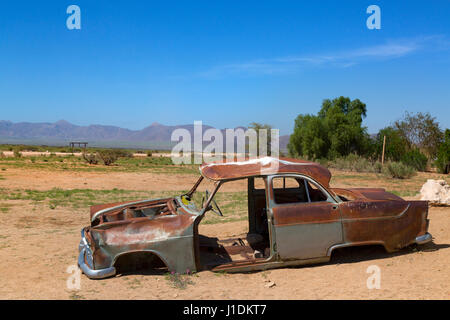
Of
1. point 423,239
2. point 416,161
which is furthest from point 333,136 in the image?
point 423,239

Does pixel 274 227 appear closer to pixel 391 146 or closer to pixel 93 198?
pixel 93 198

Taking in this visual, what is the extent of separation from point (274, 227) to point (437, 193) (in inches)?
242

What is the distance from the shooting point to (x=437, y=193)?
9680mm

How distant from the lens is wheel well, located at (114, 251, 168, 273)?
564 centimetres

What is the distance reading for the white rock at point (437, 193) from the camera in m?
9.62

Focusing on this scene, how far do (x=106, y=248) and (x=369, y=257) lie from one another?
12.6 feet

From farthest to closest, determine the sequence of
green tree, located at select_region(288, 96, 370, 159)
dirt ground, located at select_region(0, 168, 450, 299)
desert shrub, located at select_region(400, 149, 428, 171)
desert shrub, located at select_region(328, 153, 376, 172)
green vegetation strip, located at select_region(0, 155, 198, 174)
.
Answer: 1. green tree, located at select_region(288, 96, 370, 159)
2. desert shrub, located at select_region(400, 149, 428, 171)
3. desert shrub, located at select_region(328, 153, 376, 172)
4. green vegetation strip, located at select_region(0, 155, 198, 174)
5. dirt ground, located at select_region(0, 168, 450, 299)

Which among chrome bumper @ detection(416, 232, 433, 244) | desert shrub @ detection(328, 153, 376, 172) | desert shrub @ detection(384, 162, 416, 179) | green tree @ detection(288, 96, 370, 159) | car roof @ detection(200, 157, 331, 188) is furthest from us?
green tree @ detection(288, 96, 370, 159)

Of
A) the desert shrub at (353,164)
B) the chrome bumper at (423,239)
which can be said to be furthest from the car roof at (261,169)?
→ the desert shrub at (353,164)

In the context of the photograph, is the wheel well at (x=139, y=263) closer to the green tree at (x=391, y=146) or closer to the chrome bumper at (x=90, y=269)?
the chrome bumper at (x=90, y=269)

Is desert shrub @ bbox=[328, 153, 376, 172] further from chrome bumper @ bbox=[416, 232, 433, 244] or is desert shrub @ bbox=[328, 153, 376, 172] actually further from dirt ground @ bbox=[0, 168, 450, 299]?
chrome bumper @ bbox=[416, 232, 433, 244]

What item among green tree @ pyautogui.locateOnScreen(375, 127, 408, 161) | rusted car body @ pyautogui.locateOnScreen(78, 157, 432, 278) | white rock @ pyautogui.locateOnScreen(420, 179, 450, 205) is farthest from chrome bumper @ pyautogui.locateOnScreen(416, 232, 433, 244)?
green tree @ pyautogui.locateOnScreen(375, 127, 408, 161)

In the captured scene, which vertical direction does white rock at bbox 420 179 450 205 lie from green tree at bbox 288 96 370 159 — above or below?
below
